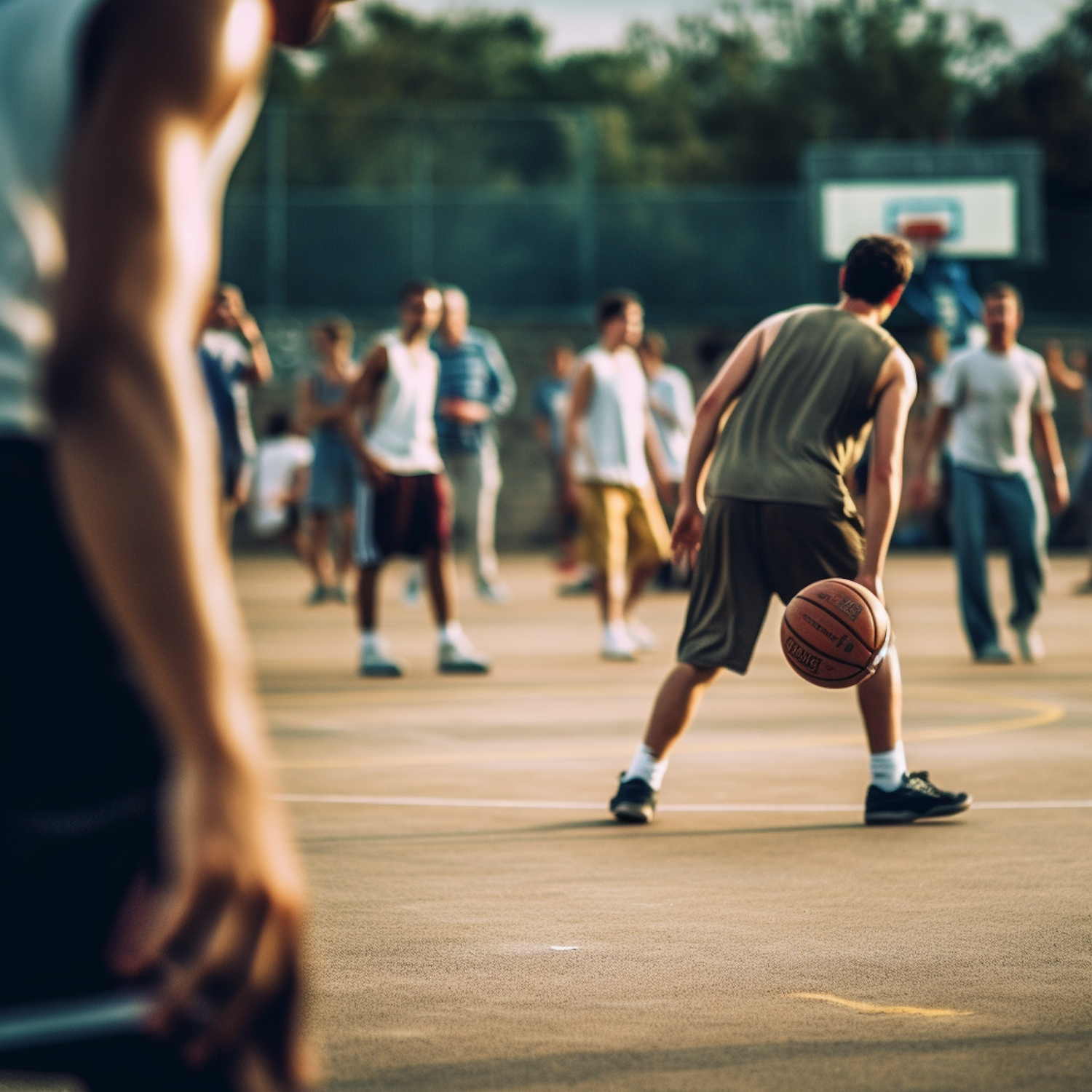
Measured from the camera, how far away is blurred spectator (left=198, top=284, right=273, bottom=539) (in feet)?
39.2

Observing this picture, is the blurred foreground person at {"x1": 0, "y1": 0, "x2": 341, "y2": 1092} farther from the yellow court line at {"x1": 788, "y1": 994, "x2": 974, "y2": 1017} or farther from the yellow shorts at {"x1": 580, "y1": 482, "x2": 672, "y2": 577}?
the yellow shorts at {"x1": 580, "y1": 482, "x2": 672, "y2": 577}

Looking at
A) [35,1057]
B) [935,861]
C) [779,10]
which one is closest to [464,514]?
[935,861]

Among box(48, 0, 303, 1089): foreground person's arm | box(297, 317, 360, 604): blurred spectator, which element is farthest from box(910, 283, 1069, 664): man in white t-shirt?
box(48, 0, 303, 1089): foreground person's arm

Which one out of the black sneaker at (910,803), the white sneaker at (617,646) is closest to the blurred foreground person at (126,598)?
the black sneaker at (910,803)

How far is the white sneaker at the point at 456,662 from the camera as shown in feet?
39.3

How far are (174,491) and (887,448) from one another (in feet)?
17.9

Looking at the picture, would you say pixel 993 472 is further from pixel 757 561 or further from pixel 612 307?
pixel 757 561

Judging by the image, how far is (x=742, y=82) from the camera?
191 ft

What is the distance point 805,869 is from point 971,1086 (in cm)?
224

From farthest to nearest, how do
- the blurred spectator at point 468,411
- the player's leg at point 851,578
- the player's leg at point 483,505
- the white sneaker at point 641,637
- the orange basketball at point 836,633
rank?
1. the player's leg at point 483,505
2. the blurred spectator at point 468,411
3. the white sneaker at point 641,637
4. the player's leg at point 851,578
5. the orange basketball at point 836,633

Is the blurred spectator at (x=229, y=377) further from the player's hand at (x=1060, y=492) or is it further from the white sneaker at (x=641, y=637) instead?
the player's hand at (x=1060, y=492)

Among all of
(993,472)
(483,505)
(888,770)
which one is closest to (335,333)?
(483,505)

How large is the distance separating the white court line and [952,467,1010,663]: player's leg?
5.10m

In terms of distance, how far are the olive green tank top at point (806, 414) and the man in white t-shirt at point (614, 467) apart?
5.68 meters
